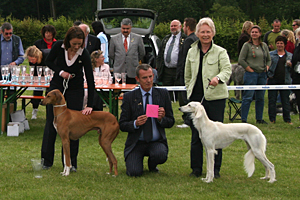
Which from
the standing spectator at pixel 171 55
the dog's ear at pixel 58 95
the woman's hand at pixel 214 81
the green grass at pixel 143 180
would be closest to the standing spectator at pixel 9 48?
the green grass at pixel 143 180

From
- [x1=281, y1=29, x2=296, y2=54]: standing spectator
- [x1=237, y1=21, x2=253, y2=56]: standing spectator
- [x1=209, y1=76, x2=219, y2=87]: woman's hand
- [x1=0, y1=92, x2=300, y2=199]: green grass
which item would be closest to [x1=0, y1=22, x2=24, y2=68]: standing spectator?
[x1=0, y1=92, x2=300, y2=199]: green grass

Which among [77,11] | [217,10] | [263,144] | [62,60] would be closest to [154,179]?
[263,144]

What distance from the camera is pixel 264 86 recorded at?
8.81 metres

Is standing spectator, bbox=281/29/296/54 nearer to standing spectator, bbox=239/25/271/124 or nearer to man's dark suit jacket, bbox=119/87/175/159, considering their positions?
standing spectator, bbox=239/25/271/124

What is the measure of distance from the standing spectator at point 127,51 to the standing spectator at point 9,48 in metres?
1.99

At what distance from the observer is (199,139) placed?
17.0 feet

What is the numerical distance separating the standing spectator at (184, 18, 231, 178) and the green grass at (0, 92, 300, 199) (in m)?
0.35

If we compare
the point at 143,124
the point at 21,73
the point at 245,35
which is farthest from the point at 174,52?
the point at 143,124

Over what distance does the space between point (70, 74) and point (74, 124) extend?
60cm

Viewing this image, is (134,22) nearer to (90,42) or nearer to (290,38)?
(90,42)

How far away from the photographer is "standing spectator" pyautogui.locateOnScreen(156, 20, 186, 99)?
898cm

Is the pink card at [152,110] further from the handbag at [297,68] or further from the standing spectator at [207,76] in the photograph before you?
the handbag at [297,68]

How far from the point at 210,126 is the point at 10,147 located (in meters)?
3.53

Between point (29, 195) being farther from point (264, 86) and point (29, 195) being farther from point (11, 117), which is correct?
point (264, 86)
